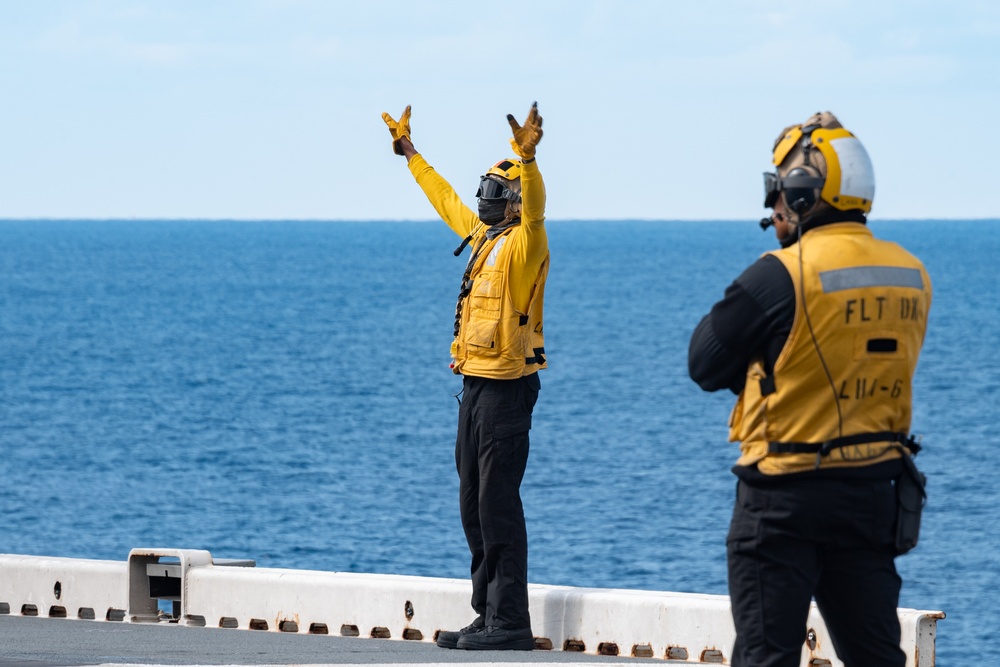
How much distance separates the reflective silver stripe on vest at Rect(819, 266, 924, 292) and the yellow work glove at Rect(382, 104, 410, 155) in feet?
14.0

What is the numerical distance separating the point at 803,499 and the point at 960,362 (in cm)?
6814

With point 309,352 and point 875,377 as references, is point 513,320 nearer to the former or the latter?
point 875,377

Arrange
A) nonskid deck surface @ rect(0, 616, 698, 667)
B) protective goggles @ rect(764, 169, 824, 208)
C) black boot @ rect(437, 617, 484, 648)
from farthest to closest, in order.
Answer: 1. black boot @ rect(437, 617, 484, 648)
2. nonskid deck surface @ rect(0, 616, 698, 667)
3. protective goggles @ rect(764, 169, 824, 208)

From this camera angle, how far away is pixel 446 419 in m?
53.0

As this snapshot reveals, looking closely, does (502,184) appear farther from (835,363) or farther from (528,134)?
(835,363)

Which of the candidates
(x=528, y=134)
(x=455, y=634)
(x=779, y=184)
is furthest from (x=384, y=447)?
(x=779, y=184)

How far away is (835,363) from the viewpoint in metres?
4.22

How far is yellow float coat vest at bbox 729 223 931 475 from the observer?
4203 mm

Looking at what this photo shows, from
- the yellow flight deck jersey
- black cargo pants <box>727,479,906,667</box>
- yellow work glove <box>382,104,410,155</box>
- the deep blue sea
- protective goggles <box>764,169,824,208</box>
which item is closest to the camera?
black cargo pants <box>727,479,906,667</box>

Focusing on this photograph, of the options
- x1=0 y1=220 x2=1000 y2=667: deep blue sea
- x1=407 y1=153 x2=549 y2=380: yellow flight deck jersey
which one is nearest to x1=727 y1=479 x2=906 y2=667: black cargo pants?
x1=407 y1=153 x2=549 y2=380: yellow flight deck jersey

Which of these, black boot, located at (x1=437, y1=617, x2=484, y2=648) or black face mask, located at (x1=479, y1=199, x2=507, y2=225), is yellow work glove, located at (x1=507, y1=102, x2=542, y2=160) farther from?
black boot, located at (x1=437, y1=617, x2=484, y2=648)

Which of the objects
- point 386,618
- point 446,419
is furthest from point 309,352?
point 386,618

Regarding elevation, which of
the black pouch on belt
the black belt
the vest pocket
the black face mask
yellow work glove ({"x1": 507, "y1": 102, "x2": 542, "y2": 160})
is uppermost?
yellow work glove ({"x1": 507, "y1": 102, "x2": 542, "y2": 160})

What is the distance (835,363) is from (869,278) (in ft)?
0.79
